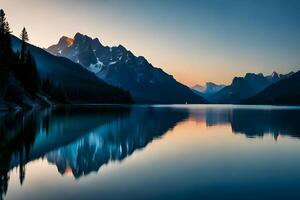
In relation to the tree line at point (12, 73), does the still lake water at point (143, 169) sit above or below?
below

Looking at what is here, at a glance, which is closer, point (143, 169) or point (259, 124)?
point (143, 169)

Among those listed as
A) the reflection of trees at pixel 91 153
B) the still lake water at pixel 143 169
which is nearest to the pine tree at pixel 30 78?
the reflection of trees at pixel 91 153

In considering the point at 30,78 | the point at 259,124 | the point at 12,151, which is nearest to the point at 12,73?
the point at 30,78

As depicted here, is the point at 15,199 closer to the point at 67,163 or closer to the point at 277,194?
the point at 67,163

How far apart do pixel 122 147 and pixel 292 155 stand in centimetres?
1741

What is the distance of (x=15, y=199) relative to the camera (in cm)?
1762

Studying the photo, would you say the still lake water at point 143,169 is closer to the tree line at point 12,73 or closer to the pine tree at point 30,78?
the tree line at point 12,73

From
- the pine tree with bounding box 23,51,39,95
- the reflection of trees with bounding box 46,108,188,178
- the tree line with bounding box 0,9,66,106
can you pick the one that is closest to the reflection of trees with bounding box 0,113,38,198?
the reflection of trees with bounding box 46,108,188,178

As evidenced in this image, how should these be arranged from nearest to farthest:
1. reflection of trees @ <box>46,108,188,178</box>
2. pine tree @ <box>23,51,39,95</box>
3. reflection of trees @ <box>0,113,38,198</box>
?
reflection of trees @ <box>0,113,38,198</box>, reflection of trees @ <box>46,108,188,178</box>, pine tree @ <box>23,51,39,95</box>

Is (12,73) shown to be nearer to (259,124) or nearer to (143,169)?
(259,124)

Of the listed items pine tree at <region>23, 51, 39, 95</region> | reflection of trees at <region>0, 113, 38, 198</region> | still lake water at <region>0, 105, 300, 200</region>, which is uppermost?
pine tree at <region>23, 51, 39, 95</region>

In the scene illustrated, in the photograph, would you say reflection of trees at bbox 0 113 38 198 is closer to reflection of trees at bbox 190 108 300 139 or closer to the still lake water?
the still lake water

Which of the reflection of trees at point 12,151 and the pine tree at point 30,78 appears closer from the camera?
the reflection of trees at point 12,151

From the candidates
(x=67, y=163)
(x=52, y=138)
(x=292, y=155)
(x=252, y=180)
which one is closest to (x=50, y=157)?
(x=67, y=163)
